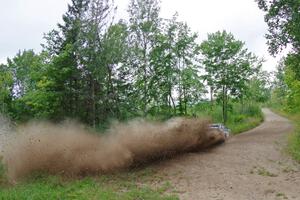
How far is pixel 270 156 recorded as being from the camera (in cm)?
1650

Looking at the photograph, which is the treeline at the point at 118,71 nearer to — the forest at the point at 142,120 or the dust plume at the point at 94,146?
the forest at the point at 142,120

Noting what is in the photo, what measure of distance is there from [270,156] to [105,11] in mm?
14668

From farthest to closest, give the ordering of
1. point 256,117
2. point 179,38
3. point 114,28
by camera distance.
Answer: point 256,117, point 179,38, point 114,28

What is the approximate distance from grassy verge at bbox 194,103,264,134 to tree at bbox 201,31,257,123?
2772 millimetres

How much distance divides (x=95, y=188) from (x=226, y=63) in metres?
20.7

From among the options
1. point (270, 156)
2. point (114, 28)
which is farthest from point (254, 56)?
point (270, 156)

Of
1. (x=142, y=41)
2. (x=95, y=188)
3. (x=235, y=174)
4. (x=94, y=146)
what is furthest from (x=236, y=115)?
(x=95, y=188)

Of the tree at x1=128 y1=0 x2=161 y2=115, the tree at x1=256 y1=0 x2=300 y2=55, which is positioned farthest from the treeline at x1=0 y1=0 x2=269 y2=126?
the tree at x1=256 y1=0 x2=300 y2=55

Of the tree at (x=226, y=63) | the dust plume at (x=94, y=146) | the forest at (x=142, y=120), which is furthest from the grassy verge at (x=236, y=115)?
the dust plume at (x=94, y=146)

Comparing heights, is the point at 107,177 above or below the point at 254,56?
below

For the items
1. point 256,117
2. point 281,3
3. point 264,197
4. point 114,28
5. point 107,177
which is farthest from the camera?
point 256,117

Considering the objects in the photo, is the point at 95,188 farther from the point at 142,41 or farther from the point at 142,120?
the point at 142,41

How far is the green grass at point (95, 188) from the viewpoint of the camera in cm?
1038

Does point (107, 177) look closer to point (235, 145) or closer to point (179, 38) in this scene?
point (235, 145)
